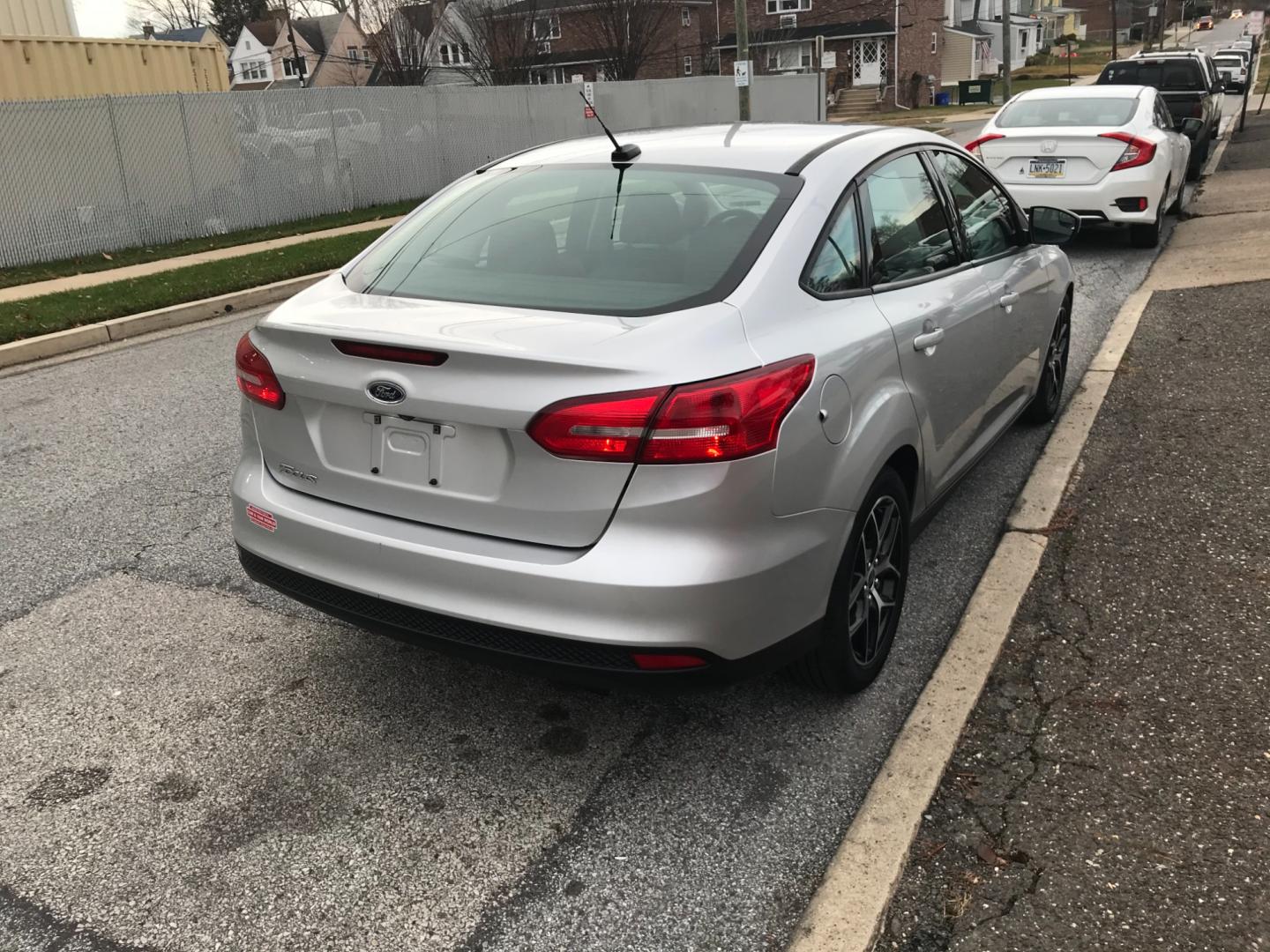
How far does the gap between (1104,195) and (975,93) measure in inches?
1782

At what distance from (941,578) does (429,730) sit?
6.95ft

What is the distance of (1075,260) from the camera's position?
35.2 feet

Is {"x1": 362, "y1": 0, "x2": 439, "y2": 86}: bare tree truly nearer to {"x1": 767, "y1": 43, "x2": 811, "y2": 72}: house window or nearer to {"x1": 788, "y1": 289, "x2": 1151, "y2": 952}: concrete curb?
{"x1": 767, "y1": 43, "x2": 811, "y2": 72}: house window

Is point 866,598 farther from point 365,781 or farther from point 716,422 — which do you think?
point 365,781

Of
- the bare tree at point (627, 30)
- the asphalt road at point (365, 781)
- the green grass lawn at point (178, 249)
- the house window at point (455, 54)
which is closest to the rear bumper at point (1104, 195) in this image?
the asphalt road at point (365, 781)

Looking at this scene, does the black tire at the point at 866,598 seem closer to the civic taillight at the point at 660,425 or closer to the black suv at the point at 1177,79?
the civic taillight at the point at 660,425

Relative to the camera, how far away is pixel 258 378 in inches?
125

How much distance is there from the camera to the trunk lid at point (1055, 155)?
10219mm

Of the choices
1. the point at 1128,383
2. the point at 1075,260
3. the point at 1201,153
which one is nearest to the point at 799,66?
the point at 1201,153

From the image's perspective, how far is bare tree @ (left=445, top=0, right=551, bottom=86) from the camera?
39.0m

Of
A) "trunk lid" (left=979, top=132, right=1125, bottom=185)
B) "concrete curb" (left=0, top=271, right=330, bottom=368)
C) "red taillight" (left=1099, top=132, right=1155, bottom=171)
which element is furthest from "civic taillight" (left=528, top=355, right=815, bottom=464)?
"red taillight" (left=1099, top=132, right=1155, bottom=171)

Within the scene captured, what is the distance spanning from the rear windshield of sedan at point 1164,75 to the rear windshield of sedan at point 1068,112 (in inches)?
283

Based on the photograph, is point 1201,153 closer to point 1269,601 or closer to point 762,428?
point 1269,601

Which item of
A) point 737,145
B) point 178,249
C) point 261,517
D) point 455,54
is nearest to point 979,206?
point 737,145
